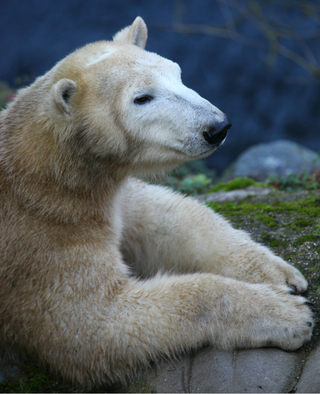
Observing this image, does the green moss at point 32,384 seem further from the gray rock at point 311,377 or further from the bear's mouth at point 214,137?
the bear's mouth at point 214,137

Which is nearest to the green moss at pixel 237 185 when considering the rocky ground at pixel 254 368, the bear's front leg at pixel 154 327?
the rocky ground at pixel 254 368

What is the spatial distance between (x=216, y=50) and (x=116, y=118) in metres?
12.5

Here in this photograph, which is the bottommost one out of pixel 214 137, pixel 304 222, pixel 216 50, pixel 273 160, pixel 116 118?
pixel 273 160

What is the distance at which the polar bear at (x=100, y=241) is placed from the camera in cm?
310

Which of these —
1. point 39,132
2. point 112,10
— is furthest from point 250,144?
point 39,132

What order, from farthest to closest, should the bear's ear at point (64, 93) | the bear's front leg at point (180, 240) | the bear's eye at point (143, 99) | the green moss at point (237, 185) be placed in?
the green moss at point (237, 185) < the bear's front leg at point (180, 240) < the bear's eye at point (143, 99) < the bear's ear at point (64, 93)

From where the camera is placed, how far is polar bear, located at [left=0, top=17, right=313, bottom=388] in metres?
3.10

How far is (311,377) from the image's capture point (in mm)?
2758

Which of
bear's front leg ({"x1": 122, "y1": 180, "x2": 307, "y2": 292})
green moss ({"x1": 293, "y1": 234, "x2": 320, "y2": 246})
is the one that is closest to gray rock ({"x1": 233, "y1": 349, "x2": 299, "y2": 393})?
bear's front leg ({"x1": 122, "y1": 180, "x2": 307, "y2": 292})

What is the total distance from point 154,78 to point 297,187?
12.2 feet

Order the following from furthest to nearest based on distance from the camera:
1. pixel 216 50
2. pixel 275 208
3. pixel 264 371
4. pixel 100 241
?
pixel 216 50 → pixel 275 208 → pixel 100 241 → pixel 264 371

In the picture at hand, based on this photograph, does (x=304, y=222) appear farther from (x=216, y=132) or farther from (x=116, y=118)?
(x=116, y=118)

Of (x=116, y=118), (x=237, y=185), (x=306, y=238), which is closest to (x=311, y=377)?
(x=306, y=238)

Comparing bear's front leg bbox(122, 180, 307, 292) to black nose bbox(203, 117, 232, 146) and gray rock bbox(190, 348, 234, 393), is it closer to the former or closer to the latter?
gray rock bbox(190, 348, 234, 393)
